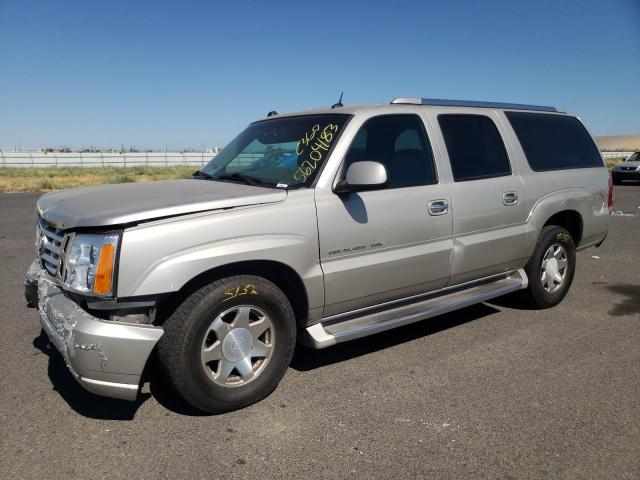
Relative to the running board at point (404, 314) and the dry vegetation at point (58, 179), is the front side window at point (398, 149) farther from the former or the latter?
the dry vegetation at point (58, 179)

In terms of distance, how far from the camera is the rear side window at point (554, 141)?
16.3 feet

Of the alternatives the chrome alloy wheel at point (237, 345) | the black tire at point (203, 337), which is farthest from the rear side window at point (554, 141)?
the chrome alloy wheel at point (237, 345)

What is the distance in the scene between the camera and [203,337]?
9.89 feet

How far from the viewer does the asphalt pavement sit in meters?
2.66

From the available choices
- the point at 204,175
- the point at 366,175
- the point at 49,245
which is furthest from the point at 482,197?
the point at 49,245

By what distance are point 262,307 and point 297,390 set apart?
0.70 metres

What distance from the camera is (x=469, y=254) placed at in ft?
14.1

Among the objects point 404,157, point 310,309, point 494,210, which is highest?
point 404,157

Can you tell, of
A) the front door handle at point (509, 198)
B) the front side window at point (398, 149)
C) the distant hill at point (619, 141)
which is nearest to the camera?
the front side window at point (398, 149)

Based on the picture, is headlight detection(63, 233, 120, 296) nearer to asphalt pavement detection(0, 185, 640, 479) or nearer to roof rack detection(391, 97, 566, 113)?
asphalt pavement detection(0, 185, 640, 479)

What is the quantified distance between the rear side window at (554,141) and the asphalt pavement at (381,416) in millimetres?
1604

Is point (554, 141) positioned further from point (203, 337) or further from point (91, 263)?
point (91, 263)

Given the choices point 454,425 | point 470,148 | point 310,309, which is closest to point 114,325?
point 310,309

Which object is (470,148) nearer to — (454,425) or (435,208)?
(435,208)
